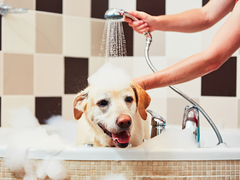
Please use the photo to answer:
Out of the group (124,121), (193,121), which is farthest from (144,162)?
(193,121)

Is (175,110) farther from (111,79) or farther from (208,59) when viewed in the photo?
(111,79)

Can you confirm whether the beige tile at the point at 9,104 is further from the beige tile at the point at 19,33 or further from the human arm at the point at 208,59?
the human arm at the point at 208,59

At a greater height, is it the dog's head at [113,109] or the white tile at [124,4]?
the white tile at [124,4]

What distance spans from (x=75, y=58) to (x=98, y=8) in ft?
1.57

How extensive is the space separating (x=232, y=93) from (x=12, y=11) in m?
1.73

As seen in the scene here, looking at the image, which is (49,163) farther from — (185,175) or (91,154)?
(185,175)

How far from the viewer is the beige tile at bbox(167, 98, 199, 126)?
6.29 ft

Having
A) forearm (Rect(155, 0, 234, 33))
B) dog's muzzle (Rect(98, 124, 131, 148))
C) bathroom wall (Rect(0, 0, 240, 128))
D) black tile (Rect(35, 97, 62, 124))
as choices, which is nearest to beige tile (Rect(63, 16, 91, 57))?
bathroom wall (Rect(0, 0, 240, 128))

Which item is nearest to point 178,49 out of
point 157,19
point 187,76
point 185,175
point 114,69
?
point 157,19

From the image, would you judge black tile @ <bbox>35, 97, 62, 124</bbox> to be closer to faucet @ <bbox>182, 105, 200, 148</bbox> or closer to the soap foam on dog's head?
the soap foam on dog's head

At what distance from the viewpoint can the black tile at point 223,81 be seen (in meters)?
1.82

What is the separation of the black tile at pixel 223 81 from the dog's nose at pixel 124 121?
4.17 feet

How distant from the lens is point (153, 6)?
77.0 inches

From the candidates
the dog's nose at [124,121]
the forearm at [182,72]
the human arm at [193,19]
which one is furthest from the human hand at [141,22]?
the dog's nose at [124,121]
